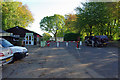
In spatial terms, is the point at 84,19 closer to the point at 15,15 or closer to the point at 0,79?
the point at 15,15

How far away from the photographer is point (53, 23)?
5791 cm

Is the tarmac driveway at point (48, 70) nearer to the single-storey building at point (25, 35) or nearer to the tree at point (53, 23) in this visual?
the single-storey building at point (25, 35)

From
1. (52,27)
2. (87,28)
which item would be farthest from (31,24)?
(87,28)

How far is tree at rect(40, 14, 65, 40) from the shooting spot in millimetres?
58031

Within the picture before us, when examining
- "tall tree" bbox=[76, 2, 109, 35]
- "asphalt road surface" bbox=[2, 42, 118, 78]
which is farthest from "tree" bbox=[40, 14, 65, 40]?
"asphalt road surface" bbox=[2, 42, 118, 78]

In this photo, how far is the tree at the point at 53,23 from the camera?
190 feet

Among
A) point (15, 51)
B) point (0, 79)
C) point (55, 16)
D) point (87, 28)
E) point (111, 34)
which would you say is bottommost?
point (0, 79)

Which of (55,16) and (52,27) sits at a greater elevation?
(55,16)

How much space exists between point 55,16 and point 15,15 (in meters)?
27.1

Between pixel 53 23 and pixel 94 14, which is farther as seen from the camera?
pixel 53 23

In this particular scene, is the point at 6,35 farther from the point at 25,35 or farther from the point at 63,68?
the point at 63,68

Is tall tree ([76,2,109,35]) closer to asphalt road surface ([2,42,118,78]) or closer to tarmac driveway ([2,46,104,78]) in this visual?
asphalt road surface ([2,42,118,78])

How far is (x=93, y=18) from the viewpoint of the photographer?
2498 centimetres

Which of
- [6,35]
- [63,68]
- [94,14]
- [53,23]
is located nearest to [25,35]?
[6,35]
